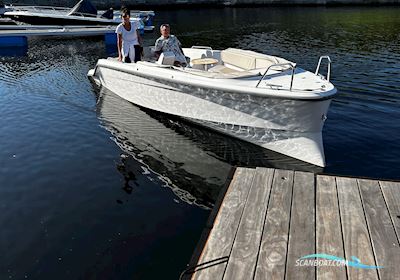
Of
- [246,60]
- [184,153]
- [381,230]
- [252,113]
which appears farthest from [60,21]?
[381,230]

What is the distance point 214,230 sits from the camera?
4.71 meters

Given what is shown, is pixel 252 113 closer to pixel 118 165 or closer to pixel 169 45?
pixel 118 165

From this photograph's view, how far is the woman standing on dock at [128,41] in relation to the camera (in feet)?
36.5

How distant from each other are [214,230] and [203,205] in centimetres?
244

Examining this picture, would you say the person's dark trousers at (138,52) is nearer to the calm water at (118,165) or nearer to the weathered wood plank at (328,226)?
the calm water at (118,165)

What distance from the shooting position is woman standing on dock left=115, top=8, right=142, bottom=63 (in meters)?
11.1

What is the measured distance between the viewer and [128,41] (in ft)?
37.3

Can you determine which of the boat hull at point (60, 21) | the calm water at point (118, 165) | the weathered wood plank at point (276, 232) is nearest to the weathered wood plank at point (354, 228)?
the weathered wood plank at point (276, 232)

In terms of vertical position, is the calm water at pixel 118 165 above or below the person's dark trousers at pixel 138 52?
below

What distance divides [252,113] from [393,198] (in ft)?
13.0

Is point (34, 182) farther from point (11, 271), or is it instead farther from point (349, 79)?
point (349, 79)

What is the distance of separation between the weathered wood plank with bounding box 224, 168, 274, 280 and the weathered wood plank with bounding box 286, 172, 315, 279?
1.25ft

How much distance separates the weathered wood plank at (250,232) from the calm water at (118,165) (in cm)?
141

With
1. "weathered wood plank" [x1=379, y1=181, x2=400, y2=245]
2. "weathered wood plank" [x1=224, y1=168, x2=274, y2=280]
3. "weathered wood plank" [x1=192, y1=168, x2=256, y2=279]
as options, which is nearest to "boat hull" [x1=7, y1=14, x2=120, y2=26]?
"weathered wood plank" [x1=192, y1=168, x2=256, y2=279]
